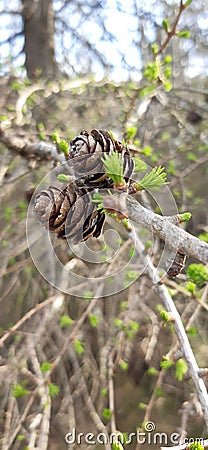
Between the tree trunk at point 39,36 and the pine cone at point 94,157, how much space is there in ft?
6.63

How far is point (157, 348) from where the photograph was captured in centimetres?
226

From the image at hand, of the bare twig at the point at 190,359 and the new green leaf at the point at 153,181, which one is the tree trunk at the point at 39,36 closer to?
the bare twig at the point at 190,359

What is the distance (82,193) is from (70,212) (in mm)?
33

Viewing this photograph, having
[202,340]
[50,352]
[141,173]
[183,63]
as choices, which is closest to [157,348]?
[202,340]

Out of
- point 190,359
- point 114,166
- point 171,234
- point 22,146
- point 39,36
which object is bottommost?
point 190,359

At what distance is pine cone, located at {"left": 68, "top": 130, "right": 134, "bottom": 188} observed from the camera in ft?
1.99

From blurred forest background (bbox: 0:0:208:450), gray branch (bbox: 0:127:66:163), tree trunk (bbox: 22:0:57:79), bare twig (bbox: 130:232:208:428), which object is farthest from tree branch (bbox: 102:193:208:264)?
tree trunk (bbox: 22:0:57:79)

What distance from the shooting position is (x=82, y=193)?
25.3 inches

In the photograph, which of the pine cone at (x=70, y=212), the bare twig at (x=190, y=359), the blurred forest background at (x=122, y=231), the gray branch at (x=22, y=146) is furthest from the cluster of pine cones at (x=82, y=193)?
the blurred forest background at (x=122, y=231)

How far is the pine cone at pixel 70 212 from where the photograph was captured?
63 cm

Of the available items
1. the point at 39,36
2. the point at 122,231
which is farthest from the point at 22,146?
the point at 39,36

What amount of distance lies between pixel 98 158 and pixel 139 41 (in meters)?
1.89

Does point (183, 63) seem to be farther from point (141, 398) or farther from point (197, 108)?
point (141, 398)

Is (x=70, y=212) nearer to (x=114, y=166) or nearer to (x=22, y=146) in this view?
(x=114, y=166)
